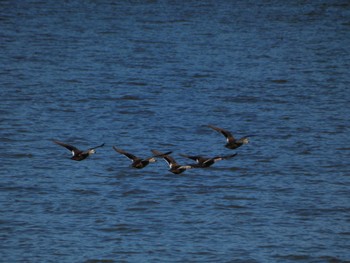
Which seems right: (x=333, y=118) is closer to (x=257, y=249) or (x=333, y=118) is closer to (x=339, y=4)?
(x=257, y=249)

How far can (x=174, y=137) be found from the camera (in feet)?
117

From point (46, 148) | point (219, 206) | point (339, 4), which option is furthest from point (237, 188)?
point (339, 4)

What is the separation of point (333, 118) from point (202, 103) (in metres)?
5.96

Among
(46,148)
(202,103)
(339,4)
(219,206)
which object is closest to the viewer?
(219,206)

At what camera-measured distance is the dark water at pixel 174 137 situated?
81.1 feet

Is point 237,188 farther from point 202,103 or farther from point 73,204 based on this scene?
point 202,103

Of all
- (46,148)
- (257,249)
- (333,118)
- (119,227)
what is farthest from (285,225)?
(333,118)

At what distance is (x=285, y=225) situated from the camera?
25859 millimetres

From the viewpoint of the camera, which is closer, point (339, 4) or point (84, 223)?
point (84, 223)

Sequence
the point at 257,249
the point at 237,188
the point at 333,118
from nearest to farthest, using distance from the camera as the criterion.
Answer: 1. the point at 257,249
2. the point at 237,188
3. the point at 333,118

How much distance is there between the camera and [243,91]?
1758 inches

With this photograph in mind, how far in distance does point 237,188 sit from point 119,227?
504 cm

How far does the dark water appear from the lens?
2473 centimetres

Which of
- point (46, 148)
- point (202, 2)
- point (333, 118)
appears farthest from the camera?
point (202, 2)
